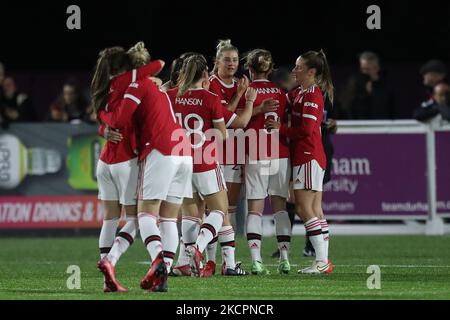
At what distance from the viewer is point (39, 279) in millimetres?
12016

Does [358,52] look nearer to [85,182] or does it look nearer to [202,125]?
[85,182]

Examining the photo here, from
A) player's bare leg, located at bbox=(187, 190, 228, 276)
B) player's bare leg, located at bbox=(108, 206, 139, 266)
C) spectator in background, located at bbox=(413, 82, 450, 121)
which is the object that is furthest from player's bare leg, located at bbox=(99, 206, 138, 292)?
spectator in background, located at bbox=(413, 82, 450, 121)

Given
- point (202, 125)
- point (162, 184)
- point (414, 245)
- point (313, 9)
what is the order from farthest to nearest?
point (313, 9)
point (414, 245)
point (202, 125)
point (162, 184)

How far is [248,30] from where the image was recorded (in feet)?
77.6

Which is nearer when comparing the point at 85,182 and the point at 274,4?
the point at 85,182

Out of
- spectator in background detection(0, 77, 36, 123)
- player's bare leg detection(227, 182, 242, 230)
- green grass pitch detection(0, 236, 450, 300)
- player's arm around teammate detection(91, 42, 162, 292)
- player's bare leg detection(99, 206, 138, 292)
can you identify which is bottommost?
green grass pitch detection(0, 236, 450, 300)

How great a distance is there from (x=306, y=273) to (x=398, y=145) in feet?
22.1

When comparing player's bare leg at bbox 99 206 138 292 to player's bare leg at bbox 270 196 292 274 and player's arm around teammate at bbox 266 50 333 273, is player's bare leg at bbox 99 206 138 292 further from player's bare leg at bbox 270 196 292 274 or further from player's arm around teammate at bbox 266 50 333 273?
player's bare leg at bbox 270 196 292 274

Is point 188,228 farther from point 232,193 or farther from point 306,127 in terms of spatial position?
point 306,127

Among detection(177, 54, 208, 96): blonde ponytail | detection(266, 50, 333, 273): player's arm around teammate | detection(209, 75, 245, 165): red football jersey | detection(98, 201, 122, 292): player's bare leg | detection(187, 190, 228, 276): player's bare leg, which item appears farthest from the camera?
detection(209, 75, 245, 165): red football jersey

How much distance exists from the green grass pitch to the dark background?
5606mm

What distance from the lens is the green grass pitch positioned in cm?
1023

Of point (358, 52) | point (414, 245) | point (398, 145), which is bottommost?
point (414, 245)
